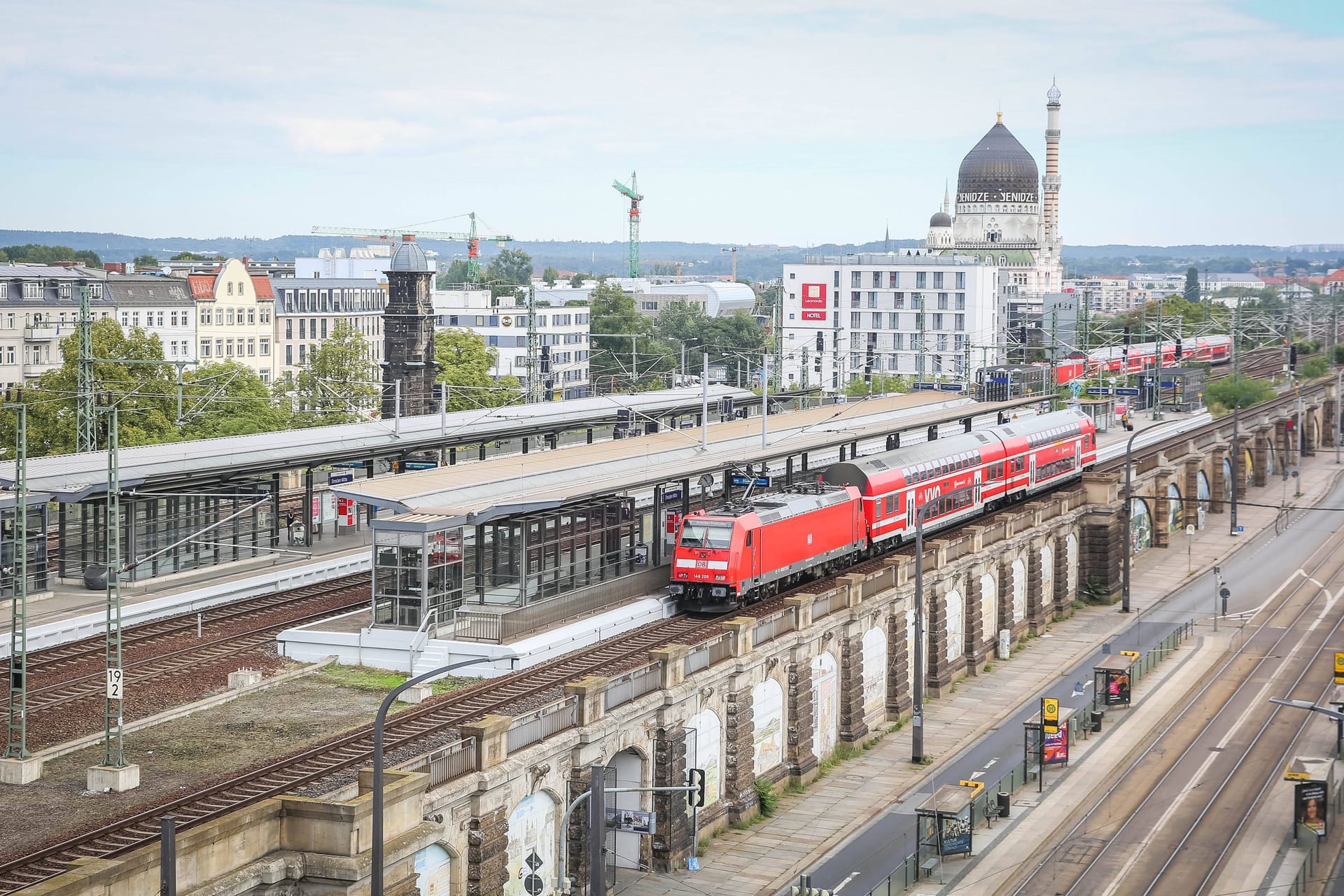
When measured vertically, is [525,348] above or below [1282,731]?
above

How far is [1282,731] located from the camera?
197ft

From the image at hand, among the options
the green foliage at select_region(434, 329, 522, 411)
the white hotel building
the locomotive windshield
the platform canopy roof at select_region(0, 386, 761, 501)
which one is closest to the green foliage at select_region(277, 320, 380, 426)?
the green foliage at select_region(434, 329, 522, 411)

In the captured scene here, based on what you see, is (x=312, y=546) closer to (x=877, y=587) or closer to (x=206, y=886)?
(x=877, y=587)

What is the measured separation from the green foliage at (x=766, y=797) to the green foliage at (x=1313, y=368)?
151364 millimetres

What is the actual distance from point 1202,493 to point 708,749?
268 ft

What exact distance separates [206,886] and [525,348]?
150 metres

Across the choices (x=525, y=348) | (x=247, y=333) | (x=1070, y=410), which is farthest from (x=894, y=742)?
(x=525, y=348)

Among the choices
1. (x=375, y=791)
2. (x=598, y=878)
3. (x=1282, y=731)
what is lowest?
(x=1282, y=731)

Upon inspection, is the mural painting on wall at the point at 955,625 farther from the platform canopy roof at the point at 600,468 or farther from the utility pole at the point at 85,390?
the utility pole at the point at 85,390

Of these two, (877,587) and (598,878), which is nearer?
(598,878)

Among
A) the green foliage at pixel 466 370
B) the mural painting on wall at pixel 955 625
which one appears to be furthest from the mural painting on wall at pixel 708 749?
the green foliage at pixel 466 370

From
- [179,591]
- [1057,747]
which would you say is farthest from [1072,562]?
[179,591]

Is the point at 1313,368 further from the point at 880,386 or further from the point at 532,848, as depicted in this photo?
the point at 532,848

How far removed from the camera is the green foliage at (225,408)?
82.6 meters
